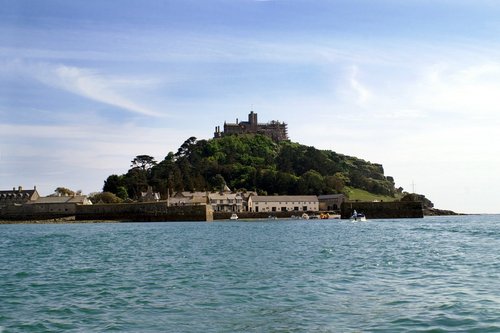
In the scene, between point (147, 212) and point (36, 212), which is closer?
point (147, 212)

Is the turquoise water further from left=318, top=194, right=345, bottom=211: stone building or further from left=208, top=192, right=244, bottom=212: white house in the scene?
left=318, top=194, right=345, bottom=211: stone building

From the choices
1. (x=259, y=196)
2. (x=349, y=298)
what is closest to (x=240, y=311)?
(x=349, y=298)

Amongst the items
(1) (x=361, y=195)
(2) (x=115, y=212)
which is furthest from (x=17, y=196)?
(1) (x=361, y=195)

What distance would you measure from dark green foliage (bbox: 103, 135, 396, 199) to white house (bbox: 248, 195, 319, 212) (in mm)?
10741

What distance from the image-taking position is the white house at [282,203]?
139m

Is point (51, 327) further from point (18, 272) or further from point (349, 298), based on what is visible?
point (18, 272)

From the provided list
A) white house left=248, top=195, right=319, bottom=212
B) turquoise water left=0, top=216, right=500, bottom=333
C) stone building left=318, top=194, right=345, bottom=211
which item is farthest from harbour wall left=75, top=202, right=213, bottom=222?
turquoise water left=0, top=216, right=500, bottom=333

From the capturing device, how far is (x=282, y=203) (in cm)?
Result: 13938

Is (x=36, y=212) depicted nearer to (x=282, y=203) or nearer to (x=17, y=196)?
(x=17, y=196)

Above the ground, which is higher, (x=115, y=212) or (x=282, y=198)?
(x=282, y=198)

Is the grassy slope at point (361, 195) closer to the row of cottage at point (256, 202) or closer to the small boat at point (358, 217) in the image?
the row of cottage at point (256, 202)

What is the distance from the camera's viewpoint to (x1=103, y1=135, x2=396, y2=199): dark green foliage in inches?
5915

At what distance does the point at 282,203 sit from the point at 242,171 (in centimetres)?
2928

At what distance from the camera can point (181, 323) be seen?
44.3 ft
